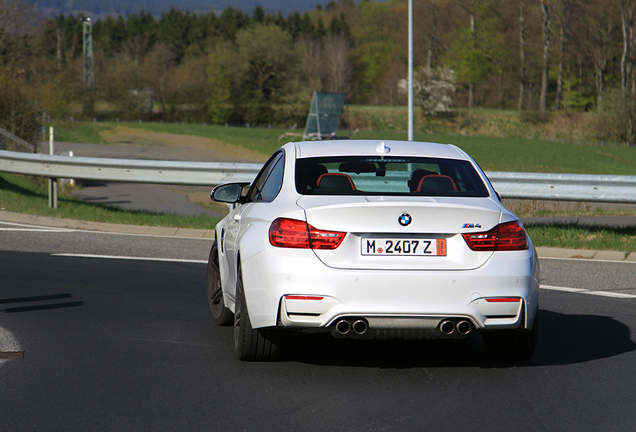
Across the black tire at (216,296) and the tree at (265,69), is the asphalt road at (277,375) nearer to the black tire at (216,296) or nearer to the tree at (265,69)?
the black tire at (216,296)

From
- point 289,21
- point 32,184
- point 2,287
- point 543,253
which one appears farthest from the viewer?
point 289,21

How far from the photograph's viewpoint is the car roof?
5680 mm

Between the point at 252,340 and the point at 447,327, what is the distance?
4.14 feet

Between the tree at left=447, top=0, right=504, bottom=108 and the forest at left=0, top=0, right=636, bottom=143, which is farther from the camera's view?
the tree at left=447, top=0, right=504, bottom=108

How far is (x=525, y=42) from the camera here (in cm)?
8712

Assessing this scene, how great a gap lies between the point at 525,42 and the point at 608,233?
261 feet

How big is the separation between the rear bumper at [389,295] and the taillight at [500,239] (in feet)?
0.22

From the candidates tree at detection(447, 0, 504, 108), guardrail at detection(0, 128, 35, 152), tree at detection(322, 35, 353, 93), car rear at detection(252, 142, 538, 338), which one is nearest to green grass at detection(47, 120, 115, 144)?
guardrail at detection(0, 128, 35, 152)

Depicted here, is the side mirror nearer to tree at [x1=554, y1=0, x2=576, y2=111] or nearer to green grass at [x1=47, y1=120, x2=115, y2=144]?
green grass at [x1=47, y1=120, x2=115, y2=144]

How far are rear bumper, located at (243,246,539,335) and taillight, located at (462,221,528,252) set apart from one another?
67 millimetres

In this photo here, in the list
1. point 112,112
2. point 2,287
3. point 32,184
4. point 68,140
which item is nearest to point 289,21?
point 112,112

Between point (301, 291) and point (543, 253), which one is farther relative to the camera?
point (543, 253)

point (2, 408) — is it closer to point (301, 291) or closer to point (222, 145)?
point (301, 291)

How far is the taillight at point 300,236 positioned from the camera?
470 centimetres
